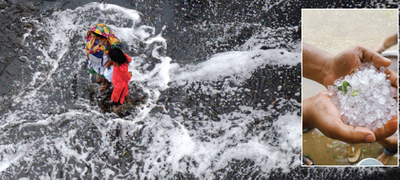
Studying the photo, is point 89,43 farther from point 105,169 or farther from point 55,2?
point 55,2

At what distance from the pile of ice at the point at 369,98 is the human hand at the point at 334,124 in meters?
0.07

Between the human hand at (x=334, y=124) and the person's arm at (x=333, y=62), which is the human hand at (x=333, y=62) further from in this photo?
the human hand at (x=334, y=124)

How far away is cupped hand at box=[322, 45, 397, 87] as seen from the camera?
2.53 meters

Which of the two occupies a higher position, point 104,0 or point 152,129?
point 104,0

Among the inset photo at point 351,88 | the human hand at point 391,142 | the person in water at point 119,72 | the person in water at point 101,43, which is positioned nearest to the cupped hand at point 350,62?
the inset photo at point 351,88

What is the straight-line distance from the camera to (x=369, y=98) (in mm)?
2480

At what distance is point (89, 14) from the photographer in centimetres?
461

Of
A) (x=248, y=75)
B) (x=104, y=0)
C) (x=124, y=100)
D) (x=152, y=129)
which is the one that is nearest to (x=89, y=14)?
(x=104, y=0)

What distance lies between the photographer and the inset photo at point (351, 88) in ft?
8.19

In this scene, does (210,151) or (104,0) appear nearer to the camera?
(210,151)

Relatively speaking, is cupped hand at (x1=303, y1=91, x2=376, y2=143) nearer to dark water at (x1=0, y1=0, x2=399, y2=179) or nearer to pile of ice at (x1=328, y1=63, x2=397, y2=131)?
pile of ice at (x1=328, y1=63, x2=397, y2=131)

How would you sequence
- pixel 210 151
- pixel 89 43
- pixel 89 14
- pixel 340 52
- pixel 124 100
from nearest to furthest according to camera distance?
pixel 340 52
pixel 89 43
pixel 210 151
pixel 124 100
pixel 89 14

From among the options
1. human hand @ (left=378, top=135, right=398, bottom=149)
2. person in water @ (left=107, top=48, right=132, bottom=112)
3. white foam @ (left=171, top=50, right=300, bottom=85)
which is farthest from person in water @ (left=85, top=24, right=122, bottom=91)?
human hand @ (left=378, top=135, right=398, bottom=149)

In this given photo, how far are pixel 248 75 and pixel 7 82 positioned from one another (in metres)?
3.32
